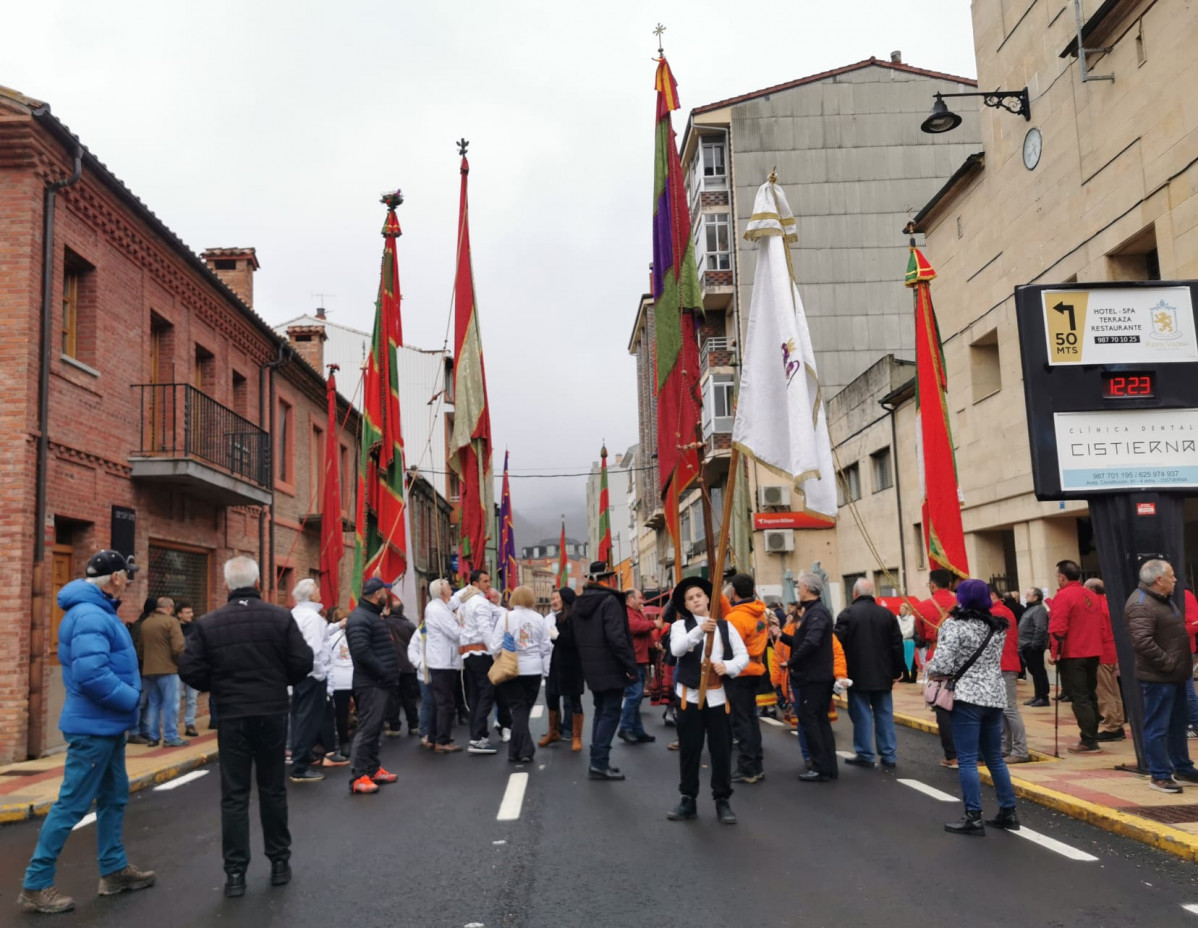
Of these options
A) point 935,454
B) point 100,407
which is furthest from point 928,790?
point 100,407

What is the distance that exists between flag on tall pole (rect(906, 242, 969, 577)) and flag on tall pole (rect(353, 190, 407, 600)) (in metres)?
6.77

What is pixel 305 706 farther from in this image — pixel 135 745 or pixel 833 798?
pixel 833 798

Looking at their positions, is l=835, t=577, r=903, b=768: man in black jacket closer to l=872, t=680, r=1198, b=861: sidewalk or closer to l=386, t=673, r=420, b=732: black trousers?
l=872, t=680, r=1198, b=861: sidewalk

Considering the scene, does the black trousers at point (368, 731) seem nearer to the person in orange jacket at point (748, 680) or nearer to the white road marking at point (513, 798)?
the white road marking at point (513, 798)

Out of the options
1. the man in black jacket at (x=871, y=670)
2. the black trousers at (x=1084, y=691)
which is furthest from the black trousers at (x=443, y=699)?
the black trousers at (x=1084, y=691)

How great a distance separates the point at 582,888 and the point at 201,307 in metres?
15.5

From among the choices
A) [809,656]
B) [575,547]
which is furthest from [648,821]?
[575,547]

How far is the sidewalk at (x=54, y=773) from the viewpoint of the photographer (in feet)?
28.9

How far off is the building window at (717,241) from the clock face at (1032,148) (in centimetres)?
1965

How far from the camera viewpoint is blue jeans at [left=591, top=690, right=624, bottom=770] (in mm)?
9453

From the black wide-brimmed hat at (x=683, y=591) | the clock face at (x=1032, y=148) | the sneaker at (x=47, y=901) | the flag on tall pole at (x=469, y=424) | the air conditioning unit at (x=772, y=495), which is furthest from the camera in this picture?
the air conditioning unit at (x=772, y=495)

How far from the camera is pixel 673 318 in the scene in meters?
10.9

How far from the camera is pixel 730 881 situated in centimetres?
584

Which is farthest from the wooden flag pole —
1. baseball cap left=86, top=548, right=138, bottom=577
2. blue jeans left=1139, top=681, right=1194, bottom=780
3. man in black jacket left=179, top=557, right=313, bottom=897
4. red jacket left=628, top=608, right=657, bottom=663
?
red jacket left=628, top=608, right=657, bottom=663
